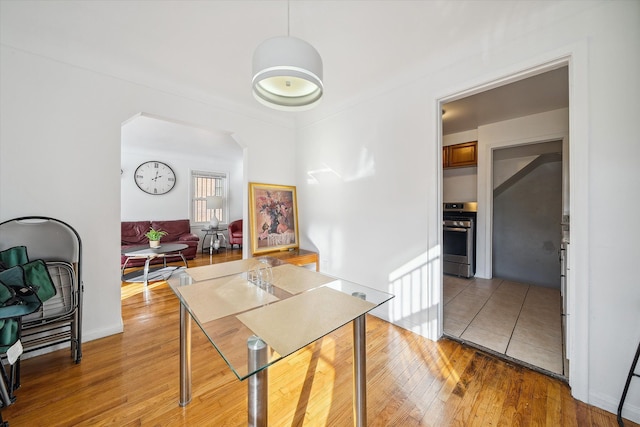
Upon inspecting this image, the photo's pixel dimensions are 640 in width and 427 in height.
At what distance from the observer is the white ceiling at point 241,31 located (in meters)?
1.55

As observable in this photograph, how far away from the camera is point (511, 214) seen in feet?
12.9

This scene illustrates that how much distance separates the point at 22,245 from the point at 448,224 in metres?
4.93

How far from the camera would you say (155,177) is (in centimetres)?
557

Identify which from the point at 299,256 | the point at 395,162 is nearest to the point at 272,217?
the point at 299,256

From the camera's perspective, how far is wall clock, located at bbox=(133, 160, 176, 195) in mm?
5410

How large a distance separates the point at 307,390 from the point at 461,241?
341cm

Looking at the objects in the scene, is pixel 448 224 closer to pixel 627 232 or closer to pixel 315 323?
pixel 627 232

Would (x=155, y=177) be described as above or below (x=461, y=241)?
above

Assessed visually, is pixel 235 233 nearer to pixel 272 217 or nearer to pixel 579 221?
pixel 272 217

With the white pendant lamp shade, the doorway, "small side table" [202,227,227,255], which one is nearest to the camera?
the white pendant lamp shade

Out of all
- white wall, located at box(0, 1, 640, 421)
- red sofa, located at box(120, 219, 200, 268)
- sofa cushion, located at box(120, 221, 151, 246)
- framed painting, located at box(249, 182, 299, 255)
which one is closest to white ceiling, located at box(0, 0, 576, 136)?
white wall, located at box(0, 1, 640, 421)

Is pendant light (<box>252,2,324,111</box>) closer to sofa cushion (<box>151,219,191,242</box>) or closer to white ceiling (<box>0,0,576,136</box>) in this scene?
white ceiling (<box>0,0,576,136</box>)

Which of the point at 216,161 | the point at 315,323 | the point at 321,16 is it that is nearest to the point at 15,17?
the point at 321,16

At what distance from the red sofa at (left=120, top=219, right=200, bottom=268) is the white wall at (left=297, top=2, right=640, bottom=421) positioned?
10.9 feet
